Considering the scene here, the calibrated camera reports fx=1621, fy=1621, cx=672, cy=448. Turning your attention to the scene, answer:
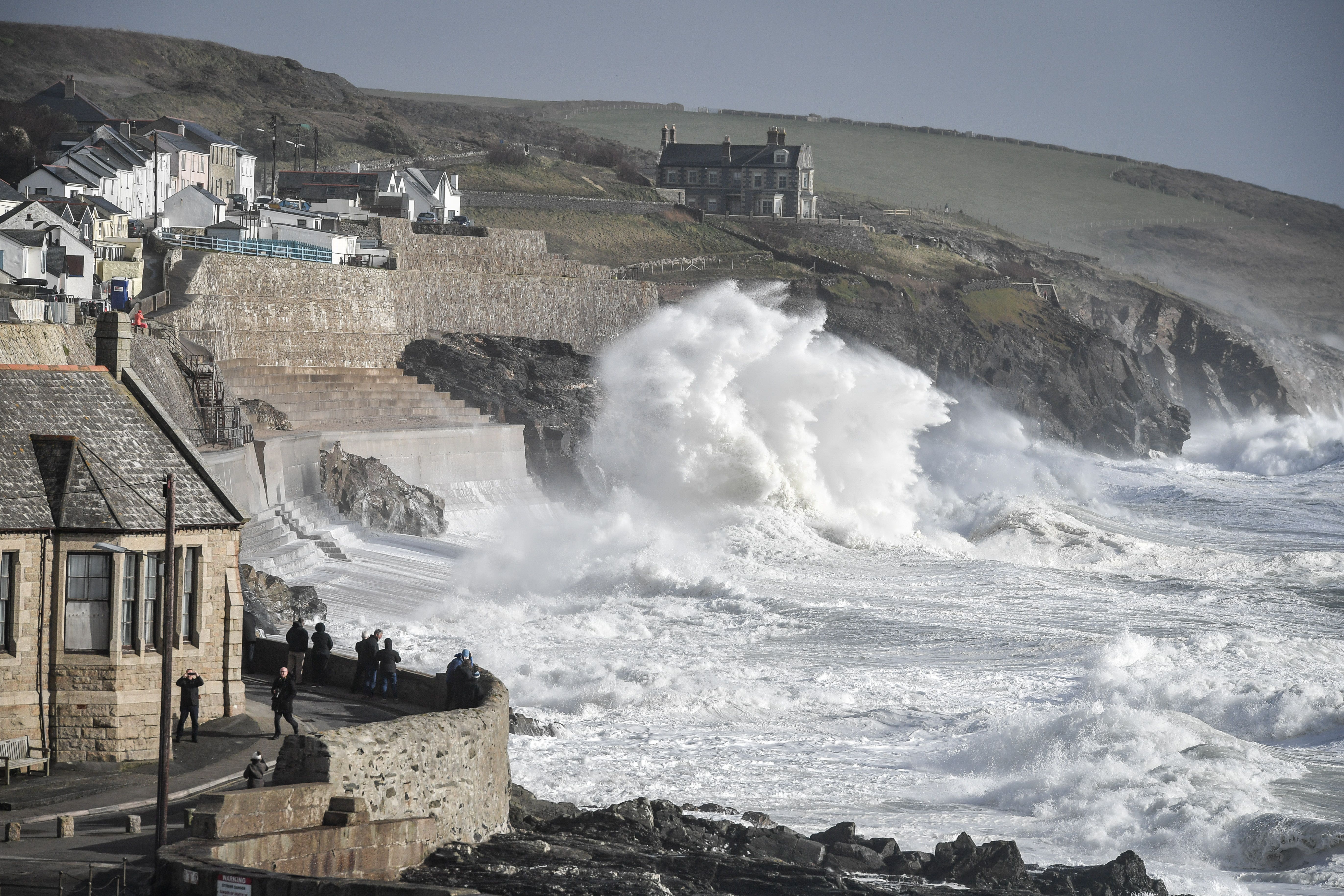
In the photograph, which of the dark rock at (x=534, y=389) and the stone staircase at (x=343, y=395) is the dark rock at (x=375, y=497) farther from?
the dark rock at (x=534, y=389)

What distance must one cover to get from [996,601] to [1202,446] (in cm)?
5478

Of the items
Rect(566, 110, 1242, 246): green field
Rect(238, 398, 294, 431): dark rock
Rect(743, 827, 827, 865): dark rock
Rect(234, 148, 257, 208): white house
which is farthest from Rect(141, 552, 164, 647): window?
Rect(566, 110, 1242, 246): green field

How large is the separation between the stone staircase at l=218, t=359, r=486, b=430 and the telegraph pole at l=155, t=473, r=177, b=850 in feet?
83.2

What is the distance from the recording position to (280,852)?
446 inches

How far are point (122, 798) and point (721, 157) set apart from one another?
272 feet

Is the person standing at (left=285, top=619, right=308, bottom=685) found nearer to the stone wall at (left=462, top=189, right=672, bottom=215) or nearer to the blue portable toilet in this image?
the blue portable toilet

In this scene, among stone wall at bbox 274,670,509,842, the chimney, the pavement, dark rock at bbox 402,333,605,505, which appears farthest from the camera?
dark rock at bbox 402,333,605,505

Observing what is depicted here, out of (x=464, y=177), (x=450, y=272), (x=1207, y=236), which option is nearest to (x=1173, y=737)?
(x=450, y=272)

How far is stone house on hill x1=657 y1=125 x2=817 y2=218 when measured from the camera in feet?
298

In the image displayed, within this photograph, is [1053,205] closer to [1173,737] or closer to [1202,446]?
[1202,446]

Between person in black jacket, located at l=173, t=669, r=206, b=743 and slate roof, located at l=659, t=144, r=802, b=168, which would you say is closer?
person in black jacket, located at l=173, t=669, r=206, b=743

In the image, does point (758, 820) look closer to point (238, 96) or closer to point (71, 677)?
point (71, 677)

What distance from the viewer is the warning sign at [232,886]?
10.2 metres

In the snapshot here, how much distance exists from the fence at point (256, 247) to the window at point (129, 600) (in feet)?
103
